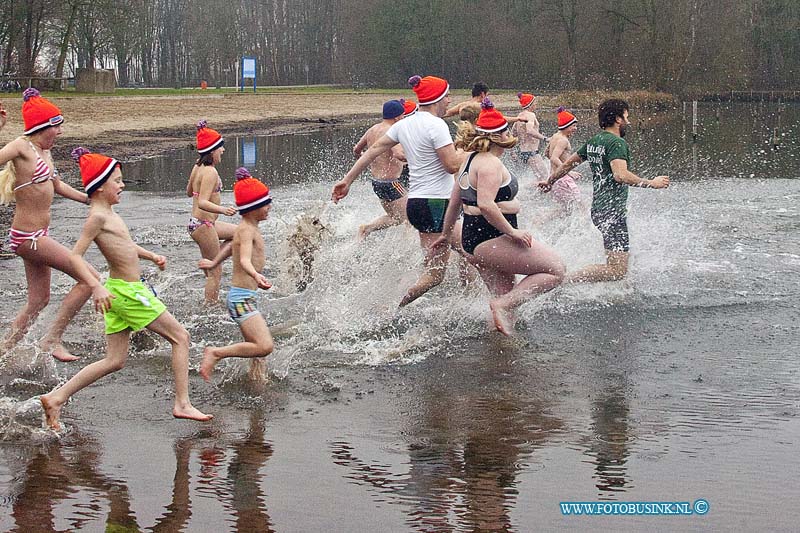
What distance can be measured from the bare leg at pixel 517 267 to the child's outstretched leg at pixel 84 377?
2.83m

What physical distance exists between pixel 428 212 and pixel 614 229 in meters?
1.64

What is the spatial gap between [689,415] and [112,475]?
3208 millimetres

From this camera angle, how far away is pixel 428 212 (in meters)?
8.06

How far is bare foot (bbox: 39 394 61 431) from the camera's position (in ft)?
18.5

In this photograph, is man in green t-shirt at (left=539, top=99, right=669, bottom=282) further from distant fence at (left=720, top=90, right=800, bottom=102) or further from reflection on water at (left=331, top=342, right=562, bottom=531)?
distant fence at (left=720, top=90, right=800, bottom=102)

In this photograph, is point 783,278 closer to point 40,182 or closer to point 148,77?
point 40,182

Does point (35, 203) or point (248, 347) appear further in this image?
point (35, 203)

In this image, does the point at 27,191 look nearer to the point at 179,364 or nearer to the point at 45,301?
the point at 45,301

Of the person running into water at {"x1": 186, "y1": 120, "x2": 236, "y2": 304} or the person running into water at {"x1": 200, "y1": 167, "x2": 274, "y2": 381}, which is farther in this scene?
the person running into water at {"x1": 186, "y1": 120, "x2": 236, "y2": 304}

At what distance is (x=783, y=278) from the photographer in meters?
10.1

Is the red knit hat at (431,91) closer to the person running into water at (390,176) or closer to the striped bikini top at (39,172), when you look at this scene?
the person running into water at (390,176)

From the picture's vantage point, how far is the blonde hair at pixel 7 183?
668 cm

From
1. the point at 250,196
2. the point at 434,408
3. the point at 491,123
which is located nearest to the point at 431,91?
the point at 491,123

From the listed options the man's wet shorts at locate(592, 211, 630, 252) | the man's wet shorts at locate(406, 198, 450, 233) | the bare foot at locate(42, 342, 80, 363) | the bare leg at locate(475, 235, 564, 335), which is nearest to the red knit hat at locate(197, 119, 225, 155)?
the man's wet shorts at locate(406, 198, 450, 233)
